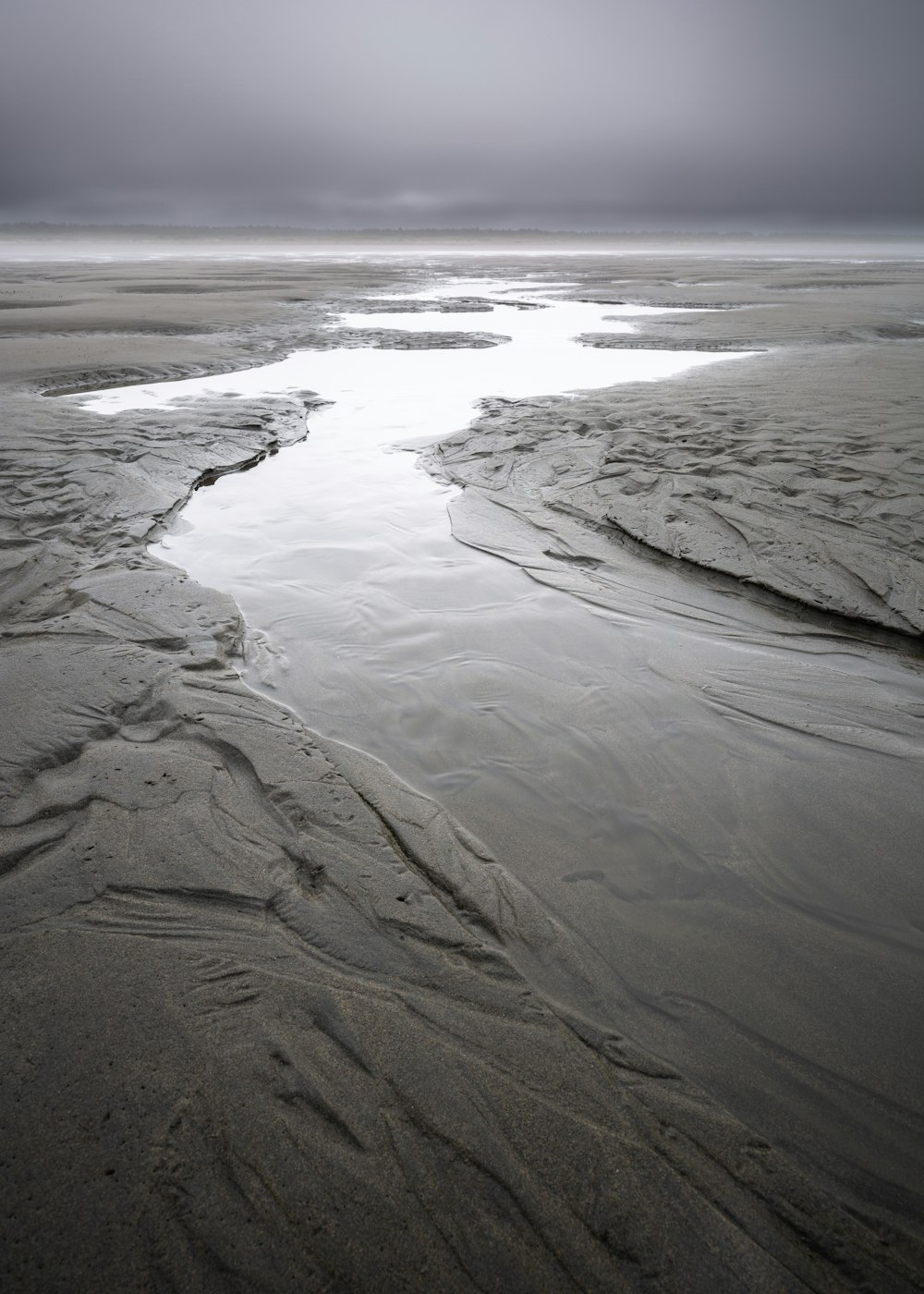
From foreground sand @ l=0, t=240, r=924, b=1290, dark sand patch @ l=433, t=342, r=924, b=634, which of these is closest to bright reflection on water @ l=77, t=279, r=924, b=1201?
foreground sand @ l=0, t=240, r=924, b=1290

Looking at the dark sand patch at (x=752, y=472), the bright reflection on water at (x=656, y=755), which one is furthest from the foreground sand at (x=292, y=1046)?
the dark sand patch at (x=752, y=472)

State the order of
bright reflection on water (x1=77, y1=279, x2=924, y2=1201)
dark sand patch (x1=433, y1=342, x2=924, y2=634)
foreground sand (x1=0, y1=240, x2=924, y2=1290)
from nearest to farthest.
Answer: foreground sand (x1=0, y1=240, x2=924, y2=1290) < bright reflection on water (x1=77, y1=279, x2=924, y2=1201) < dark sand patch (x1=433, y1=342, x2=924, y2=634)

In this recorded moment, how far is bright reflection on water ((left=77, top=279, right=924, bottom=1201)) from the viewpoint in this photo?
71.1 inches

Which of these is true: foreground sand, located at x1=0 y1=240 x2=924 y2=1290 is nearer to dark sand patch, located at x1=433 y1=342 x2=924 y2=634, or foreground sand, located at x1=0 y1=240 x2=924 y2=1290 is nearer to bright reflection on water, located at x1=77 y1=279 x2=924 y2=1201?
bright reflection on water, located at x1=77 y1=279 x2=924 y2=1201

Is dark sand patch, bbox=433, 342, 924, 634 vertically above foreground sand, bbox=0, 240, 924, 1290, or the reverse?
dark sand patch, bbox=433, 342, 924, 634

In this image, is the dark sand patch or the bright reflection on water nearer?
the bright reflection on water

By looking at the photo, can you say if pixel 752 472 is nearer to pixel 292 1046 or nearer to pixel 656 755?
pixel 656 755

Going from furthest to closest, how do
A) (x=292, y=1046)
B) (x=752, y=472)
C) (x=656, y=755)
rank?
(x=752, y=472) → (x=656, y=755) → (x=292, y=1046)

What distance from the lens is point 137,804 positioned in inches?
93.7

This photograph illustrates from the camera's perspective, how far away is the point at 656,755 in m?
2.79

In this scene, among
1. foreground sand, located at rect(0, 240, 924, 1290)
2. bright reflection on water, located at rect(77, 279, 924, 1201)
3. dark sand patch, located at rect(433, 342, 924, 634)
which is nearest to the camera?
foreground sand, located at rect(0, 240, 924, 1290)

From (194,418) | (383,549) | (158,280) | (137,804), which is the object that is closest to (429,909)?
(137,804)

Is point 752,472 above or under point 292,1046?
above

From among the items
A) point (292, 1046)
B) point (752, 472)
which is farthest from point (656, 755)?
point (752, 472)
